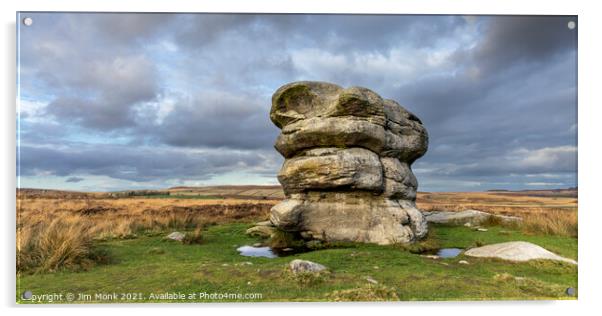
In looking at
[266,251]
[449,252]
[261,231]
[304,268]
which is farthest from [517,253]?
[261,231]

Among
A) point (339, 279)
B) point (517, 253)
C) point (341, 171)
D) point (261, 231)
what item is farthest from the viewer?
point (261, 231)

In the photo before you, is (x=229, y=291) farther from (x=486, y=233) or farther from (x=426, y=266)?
(x=486, y=233)

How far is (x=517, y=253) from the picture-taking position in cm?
859

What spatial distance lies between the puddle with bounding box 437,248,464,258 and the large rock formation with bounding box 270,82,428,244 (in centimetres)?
104

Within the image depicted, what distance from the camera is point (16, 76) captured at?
7.10 m

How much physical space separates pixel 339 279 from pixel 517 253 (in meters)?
5.40

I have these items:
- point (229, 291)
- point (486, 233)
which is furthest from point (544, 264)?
point (229, 291)

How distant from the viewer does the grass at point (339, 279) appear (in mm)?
6512

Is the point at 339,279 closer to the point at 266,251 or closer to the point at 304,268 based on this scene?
the point at 304,268

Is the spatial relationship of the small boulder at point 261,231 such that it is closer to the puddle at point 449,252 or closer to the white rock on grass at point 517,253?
the puddle at point 449,252

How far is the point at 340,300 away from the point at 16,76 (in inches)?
344

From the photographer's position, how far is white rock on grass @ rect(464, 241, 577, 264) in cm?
825

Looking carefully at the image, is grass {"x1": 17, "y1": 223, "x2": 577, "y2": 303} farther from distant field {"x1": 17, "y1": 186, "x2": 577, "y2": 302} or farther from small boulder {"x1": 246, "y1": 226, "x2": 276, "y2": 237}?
small boulder {"x1": 246, "y1": 226, "x2": 276, "y2": 237}

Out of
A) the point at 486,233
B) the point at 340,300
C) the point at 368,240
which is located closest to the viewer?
the point at 340,300
